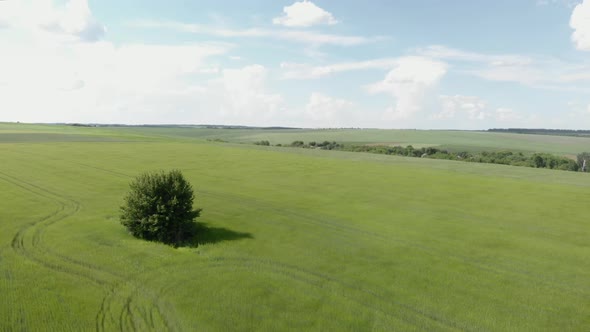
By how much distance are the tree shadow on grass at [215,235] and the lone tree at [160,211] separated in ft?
2.87

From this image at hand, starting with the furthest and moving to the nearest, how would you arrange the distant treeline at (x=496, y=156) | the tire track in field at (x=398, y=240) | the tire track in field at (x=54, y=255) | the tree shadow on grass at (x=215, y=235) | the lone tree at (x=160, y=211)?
the distant treeline at (x=496, y=156)
the tree shadow on grass at (x=215, y=235)
the lone tree at (x=160, y=211)
the tire track in field at (x=398, y=240)
the tire track in field at (x=54, y=255)

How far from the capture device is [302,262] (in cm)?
2619

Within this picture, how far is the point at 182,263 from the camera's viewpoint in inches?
993

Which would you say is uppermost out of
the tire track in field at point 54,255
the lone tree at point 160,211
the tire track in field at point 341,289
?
the lone tree at point 160,211

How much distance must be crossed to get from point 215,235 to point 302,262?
876 centimetres

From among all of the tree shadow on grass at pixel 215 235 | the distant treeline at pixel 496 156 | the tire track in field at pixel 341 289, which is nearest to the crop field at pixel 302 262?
the tire track in field at pixel 341 289

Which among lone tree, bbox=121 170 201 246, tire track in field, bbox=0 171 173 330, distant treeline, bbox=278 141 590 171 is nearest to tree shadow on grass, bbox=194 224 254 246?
lone tree, bbox=121 170 201 246

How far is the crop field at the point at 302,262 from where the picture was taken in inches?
762

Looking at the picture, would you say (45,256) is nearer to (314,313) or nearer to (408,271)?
(314,313)

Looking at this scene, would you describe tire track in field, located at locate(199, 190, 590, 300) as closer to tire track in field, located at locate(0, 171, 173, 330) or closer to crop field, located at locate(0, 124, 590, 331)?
crop field, located at locate(0, 124, 590, 331)

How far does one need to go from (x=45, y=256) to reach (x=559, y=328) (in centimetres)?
2932

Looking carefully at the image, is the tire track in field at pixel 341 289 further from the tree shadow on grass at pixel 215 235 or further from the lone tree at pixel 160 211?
the lone tree at pixel 160 211

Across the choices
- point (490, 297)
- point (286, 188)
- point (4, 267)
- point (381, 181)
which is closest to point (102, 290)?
point (4, 267)

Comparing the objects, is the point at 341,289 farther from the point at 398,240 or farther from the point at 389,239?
the point at 398,240
